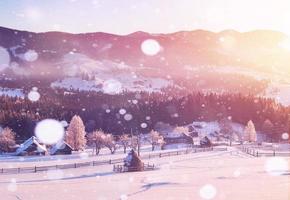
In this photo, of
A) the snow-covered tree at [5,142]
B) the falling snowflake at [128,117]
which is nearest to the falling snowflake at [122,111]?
the falling snowflake at [128,117]

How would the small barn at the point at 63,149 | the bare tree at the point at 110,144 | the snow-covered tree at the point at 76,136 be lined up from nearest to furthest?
the bare tree at the point at 110,144 < the small barn at the point at 63,149 < the snow-covered tree at the point at 76,136

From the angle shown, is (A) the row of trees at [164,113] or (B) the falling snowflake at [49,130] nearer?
(B) the falling snowflake at [49,130]

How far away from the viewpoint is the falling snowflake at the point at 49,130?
12976cm

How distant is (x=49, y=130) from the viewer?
151375 millimetres

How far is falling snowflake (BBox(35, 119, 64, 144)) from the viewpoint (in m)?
Result: 130

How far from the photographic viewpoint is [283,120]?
149 meters

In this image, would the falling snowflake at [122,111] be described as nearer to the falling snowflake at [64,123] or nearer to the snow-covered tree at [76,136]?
the falling snowflake at [64,123]

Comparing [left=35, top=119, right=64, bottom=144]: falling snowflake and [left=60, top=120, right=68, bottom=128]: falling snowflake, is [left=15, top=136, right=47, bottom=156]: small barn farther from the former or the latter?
[left=60, top=120, right=68, bottom=128]: falling snowflake

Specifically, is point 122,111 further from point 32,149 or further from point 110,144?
point 32,149

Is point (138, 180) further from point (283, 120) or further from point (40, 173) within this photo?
point (283, 120)

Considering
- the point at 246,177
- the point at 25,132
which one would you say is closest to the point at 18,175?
the point at 246,177

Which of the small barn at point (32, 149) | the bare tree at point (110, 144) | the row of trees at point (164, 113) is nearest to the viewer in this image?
the bare tree at point (110, 144)

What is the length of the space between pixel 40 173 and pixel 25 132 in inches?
3637

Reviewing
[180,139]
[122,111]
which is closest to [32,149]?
[180,139]
